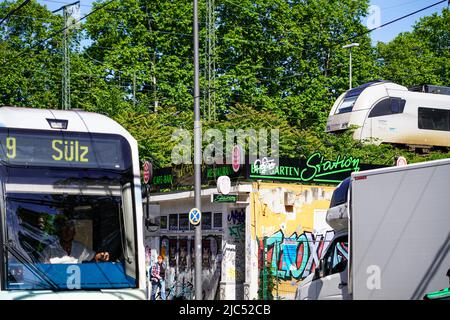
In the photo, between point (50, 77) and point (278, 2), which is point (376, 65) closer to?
point (278, 2)

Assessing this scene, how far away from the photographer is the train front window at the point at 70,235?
446 inches

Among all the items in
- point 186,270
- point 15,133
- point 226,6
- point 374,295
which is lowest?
point 186,270

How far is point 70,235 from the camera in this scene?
38.6 ft

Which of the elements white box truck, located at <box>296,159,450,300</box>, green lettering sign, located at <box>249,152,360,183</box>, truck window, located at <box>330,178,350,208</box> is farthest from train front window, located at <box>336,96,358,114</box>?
white box truck, located at <box>296,159,450,300</box>

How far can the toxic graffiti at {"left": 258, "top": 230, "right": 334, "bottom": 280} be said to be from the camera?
88.0 feet

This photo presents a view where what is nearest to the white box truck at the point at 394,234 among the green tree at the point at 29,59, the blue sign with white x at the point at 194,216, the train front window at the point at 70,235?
the train front window at the point at 70,235

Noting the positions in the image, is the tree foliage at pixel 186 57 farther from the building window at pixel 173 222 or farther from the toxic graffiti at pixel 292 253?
the toxic graffiti at pixel 292 253

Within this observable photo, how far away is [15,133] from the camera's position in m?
11.9

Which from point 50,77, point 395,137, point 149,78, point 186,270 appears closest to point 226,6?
point 149,78

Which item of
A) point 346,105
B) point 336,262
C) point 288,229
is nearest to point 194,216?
point 288,229

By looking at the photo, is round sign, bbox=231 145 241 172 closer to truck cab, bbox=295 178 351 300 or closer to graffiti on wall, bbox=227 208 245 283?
graffiti on wall, bbox=227 208 245 283

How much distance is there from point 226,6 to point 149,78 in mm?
6786
